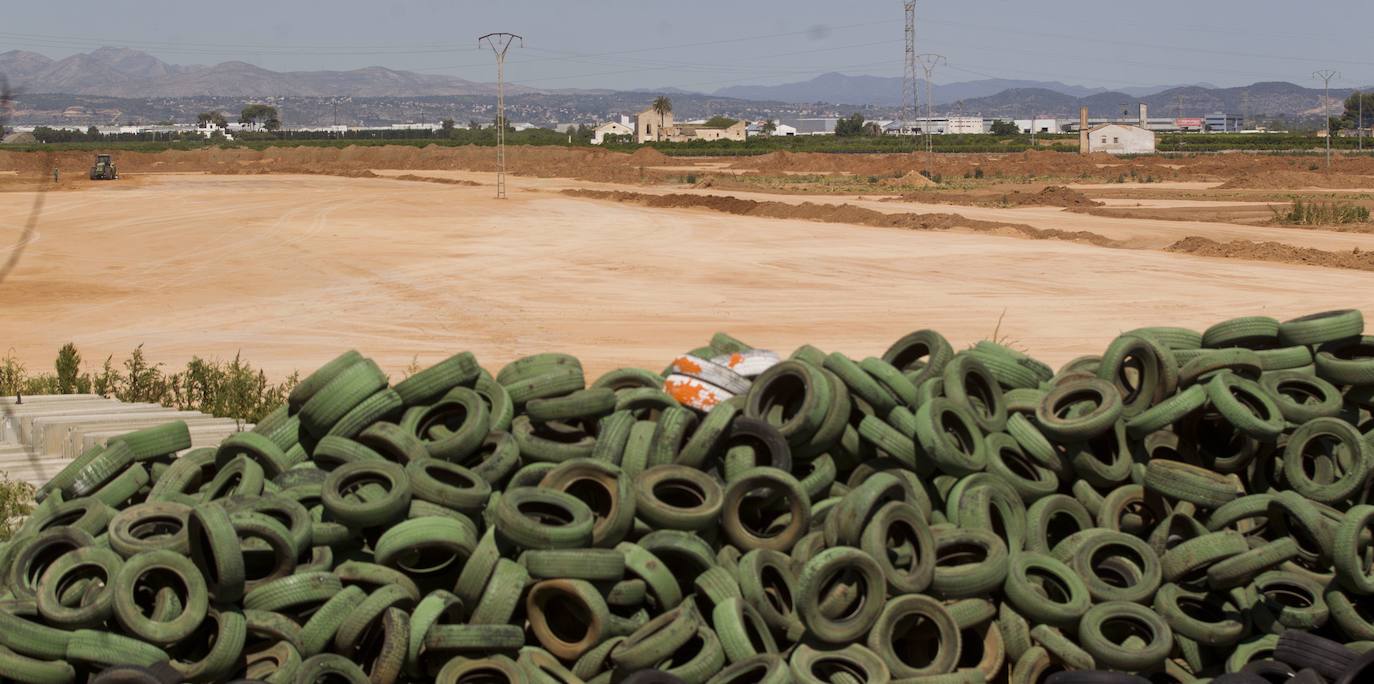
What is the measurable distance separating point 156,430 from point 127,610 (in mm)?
2880

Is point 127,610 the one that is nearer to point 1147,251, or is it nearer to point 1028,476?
point 1028,476

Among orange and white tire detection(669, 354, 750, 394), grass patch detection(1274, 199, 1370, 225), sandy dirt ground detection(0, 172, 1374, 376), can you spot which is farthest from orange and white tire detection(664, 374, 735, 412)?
grass patch detection(1274, 199, 1370, 225)

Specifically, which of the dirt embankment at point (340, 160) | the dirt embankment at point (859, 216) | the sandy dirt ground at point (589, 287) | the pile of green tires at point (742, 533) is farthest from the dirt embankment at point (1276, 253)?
the dirt embankment at point (340, 160)

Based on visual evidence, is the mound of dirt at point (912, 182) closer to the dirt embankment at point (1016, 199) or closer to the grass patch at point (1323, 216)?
the dirt embankment at point (1016, 199)

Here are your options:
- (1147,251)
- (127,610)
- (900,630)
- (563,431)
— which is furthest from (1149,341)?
(1147,251)

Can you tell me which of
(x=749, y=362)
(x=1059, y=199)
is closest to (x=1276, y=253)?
(x=1059, y=199)

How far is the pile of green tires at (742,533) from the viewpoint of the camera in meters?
8.42

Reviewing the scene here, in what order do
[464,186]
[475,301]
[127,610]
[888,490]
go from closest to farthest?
[127,610] < [888,490] < [475,301] < [464,186]

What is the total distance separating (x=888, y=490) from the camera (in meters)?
9.38

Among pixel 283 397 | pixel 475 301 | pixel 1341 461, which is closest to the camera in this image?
pixel 1341 461

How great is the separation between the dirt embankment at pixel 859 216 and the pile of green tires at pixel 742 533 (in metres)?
31.1

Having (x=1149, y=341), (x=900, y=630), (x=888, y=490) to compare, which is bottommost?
(x=900, y=630)

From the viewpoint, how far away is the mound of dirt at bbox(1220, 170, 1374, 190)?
74.5m

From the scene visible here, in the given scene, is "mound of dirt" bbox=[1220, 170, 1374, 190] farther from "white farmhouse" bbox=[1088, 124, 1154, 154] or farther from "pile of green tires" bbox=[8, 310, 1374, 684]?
"pile of green tires" bbox=[8, 310, 1374, 684]
